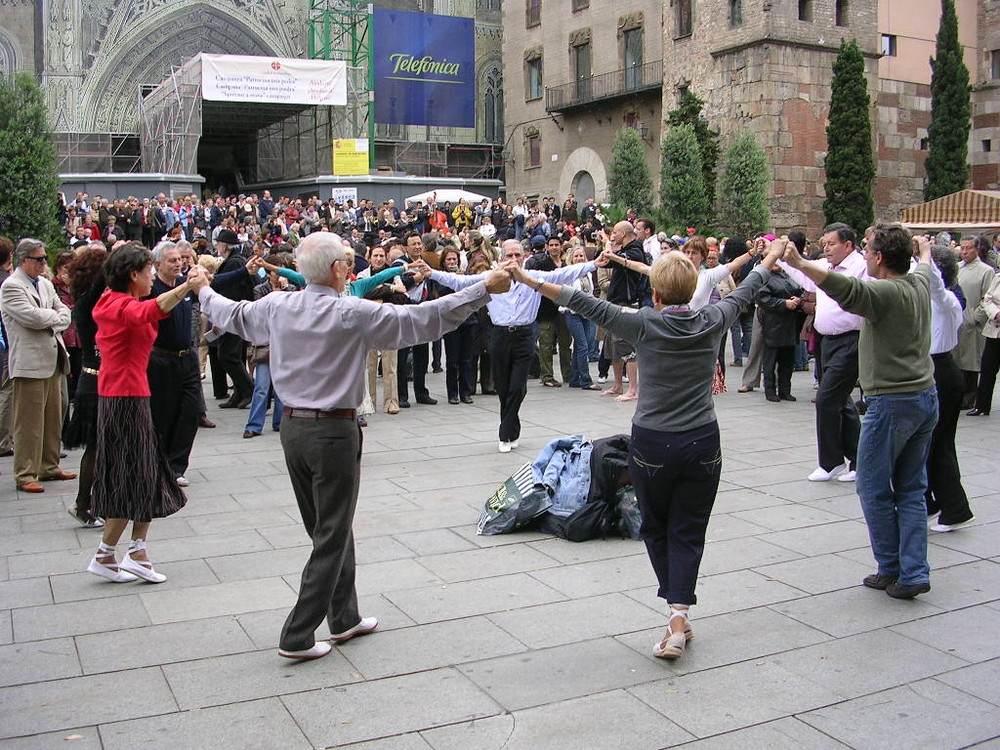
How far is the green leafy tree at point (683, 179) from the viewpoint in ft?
89.7

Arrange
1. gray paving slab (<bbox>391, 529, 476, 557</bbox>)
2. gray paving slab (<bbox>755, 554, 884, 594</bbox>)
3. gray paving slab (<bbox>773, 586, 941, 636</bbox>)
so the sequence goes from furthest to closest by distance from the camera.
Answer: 1. gray paving slab (<bbox>391, 529, 476, 557</bbox>)
2. gray paving slab (<bbox>755, 554, 884, 594</bbox>)
3. gray paving slab (<bbox>773, 586, 941, 636</bbox>)

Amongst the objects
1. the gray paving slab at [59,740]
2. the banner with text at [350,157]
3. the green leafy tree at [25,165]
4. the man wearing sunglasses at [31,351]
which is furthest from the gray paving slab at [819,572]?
the banner with text at [350,157]

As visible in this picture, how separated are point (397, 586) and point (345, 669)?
115 centimetres

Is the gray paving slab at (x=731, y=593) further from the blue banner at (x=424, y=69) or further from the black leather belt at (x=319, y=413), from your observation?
the blue banner at (x=424, y=69)

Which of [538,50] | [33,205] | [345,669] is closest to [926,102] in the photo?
[538,50]

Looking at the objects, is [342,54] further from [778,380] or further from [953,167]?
[778,380]

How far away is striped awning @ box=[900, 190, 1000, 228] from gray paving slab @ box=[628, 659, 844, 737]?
1806 cm

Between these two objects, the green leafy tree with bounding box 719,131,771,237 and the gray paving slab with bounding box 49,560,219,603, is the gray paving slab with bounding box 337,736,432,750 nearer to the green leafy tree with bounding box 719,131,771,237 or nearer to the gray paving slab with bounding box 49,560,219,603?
the gray paving slab with bounding box 49,560,219,603

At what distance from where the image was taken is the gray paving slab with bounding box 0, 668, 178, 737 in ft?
13.1

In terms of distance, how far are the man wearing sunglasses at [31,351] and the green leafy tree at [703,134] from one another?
22775mm

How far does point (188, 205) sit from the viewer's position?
27.5m

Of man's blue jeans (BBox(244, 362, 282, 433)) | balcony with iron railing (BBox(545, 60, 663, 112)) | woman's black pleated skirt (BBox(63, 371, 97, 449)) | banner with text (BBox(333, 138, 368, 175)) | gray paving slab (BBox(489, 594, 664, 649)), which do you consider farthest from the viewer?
balcony with iron railing (BBox(545, 60, 663, 112))

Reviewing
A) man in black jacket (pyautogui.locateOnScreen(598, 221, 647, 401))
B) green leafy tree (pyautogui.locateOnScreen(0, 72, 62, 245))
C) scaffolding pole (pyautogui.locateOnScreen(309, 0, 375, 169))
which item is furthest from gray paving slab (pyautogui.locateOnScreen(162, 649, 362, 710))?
A: scaffolding pole (pyautogui.locateOnScreen(309, 0, 375, 169))

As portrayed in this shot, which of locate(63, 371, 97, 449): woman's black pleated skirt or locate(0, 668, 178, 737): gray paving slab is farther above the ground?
locate(63, 371, 97, 449): woman's black pleated skirt
